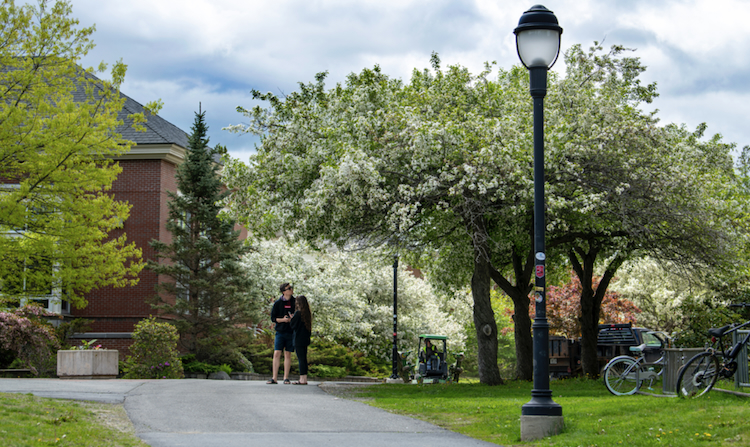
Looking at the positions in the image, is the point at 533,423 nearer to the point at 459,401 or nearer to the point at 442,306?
the point at 459,401

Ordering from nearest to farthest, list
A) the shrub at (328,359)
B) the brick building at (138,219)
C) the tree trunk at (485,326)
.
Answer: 1. the tree trunk at (485,326)
2. the brick building at (138,219)
3. the shrub at (328,359)

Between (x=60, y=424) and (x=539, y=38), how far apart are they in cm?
699

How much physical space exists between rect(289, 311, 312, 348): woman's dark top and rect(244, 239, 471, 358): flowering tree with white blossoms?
16.4 metres

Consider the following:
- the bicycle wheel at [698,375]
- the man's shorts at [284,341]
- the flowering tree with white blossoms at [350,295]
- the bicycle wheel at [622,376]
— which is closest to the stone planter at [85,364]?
the man's shorts at [284,341]

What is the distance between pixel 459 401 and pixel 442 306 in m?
29.0

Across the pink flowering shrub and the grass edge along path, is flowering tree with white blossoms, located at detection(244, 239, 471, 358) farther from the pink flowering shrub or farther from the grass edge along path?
the grass edge along path

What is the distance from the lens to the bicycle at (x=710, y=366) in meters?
9.63

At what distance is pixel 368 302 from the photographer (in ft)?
114

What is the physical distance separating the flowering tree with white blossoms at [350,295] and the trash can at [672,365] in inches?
780

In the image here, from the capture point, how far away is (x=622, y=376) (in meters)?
12.8

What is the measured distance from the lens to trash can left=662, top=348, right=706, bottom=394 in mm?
11030

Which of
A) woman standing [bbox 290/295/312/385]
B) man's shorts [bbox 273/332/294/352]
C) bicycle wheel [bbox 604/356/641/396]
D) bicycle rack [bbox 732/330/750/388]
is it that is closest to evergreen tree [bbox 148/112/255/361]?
man's shorts [bbox 273/332/294/352]

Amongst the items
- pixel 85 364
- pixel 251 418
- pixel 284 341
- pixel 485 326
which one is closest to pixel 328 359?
pixel 85 364

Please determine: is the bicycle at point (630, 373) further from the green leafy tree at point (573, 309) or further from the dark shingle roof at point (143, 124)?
the dark shingle roof at point (143, 124)
